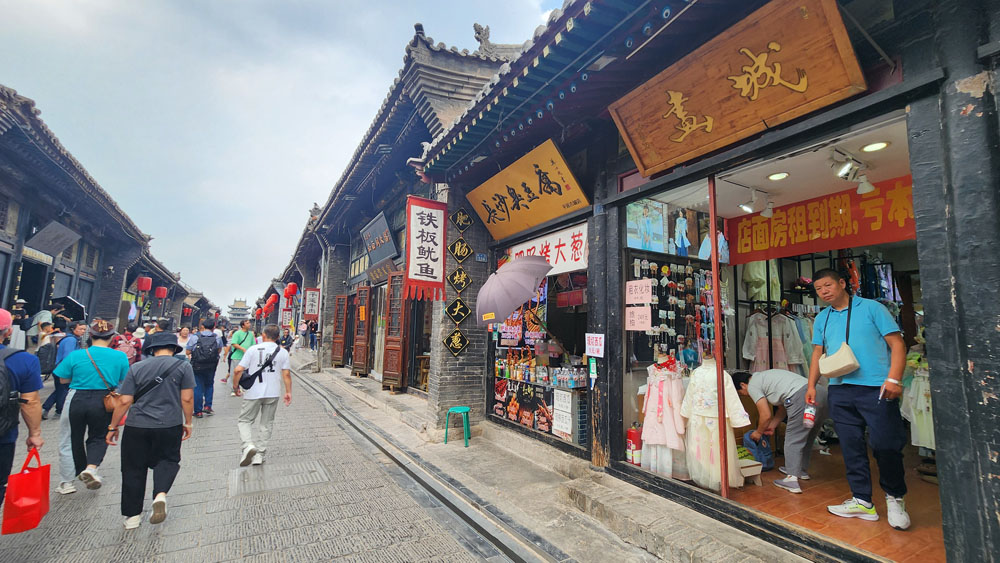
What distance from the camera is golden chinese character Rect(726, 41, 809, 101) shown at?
9.39 feet

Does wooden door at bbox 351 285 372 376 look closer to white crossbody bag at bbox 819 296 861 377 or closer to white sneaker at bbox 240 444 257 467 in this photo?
white sneaker at bbox 240 444 257 467

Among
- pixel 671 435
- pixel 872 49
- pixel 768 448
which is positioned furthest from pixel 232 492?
pixel 872 49

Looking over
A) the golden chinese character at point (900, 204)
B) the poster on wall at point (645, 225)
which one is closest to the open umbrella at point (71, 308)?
the poster on wall at point (645, 225)

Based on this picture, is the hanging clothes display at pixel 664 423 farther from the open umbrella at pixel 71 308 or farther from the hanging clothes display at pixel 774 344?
the open umbrella at pixel 71 308

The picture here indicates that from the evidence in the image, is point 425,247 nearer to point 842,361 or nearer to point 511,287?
point 511,287

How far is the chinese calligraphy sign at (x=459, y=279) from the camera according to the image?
6879 millimetres

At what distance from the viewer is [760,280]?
6.71 meters

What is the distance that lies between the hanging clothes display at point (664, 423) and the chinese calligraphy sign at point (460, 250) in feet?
11.7

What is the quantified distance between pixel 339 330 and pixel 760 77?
1492cm

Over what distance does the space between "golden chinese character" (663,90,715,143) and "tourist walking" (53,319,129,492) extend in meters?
5.66

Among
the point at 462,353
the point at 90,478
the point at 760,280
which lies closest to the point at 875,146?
the point at 760,280

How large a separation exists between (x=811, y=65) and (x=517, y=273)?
10.7 feet

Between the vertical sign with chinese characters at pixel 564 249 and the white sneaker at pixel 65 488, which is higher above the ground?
the vertical sign with chinese characters at pixel 564 249

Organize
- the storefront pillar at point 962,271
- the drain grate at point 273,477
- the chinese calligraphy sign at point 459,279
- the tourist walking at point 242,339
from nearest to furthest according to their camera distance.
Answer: the storefront pillar at point 962,271 < the drain grate at point 273,477 < the chinese calligraphy sign at point 459,279 < the tourist walking at point 242,339
